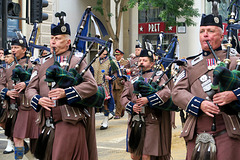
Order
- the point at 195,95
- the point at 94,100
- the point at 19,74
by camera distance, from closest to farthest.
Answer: the point at 195,95 → the point at 94,100 → the point at 19,74

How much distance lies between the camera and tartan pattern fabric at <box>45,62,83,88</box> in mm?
5238

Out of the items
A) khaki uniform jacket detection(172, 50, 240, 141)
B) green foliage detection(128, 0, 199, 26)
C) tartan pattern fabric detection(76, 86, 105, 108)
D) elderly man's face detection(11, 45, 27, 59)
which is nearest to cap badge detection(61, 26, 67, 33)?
tartan pattern fabric detection(76, 86, 105, 108)

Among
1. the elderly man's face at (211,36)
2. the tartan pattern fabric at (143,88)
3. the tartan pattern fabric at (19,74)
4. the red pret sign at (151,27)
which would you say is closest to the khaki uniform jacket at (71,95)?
the tartan pattern fabric at (143,88)

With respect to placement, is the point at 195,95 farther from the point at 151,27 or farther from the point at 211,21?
the point at 151,27

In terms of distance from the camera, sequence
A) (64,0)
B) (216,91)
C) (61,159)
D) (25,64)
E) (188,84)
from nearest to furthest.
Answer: (216,91) → (188,84) → (61,159) → (25,64) → (64,0)

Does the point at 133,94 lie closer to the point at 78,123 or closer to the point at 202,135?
the point at 78,123

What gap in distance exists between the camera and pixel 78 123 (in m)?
5.68

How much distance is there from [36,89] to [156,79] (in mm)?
2071

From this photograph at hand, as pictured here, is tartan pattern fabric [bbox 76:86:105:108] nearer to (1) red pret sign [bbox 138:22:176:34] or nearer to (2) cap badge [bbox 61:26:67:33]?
(2) cap badge [bbox 61:26:67:33]

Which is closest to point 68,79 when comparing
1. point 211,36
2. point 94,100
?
point 94,100

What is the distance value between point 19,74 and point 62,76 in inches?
104

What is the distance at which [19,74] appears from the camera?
305 inches

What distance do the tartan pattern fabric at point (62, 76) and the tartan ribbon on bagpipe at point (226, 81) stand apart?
1.68 m

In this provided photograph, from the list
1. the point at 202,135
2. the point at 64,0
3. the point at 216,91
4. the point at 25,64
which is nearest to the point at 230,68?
the point at 216,91
